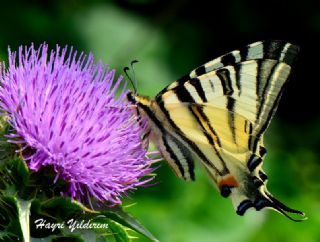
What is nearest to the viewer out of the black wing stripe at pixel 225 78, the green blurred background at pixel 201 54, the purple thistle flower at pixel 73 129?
the purple thistle flower at pixel 73 129

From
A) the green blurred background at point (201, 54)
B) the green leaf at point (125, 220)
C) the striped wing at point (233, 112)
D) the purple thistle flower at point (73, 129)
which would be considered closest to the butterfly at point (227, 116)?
the striped wing at point (233, 112)

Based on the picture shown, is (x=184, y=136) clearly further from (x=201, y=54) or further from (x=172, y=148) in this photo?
(x=201, y=54)

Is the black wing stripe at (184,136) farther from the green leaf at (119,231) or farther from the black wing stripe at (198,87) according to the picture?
the green leaf at (119,231)

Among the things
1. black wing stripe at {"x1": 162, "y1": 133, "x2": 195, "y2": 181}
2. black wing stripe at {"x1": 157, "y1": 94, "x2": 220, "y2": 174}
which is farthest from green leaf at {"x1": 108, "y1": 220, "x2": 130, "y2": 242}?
black wing stripe at {"x1": 157, "y1": 94, "x2": 220, "y2": 174}

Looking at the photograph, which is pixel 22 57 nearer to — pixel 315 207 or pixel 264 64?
pixel 264 64

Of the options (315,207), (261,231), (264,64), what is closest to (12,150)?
(264,64)
